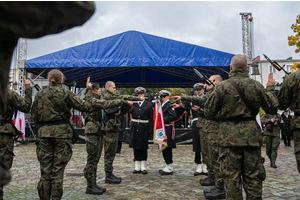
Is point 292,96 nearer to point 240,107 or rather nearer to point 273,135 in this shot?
point 240,107

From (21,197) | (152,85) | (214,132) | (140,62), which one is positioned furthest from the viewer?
(152,85)

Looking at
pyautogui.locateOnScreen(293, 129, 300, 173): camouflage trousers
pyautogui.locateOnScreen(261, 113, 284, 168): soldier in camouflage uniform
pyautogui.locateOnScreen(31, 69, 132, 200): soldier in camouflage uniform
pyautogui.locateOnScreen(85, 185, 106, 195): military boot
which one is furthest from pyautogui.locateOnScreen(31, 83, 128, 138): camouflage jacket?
pyautogui.locateOnScreen(261, 113, 284, 168): soldier in camouflage uniform

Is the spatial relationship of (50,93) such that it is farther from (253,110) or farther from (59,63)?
(59,63)

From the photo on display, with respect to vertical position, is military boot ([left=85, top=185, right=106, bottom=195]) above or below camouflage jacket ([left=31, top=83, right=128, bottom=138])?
below

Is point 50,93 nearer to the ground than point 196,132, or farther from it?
farther from it

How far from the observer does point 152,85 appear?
1728cm

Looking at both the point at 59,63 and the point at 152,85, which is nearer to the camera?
the point at 59,63

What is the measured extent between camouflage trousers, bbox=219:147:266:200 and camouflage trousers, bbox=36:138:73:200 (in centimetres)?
238

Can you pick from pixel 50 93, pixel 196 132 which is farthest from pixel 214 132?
pixel 50 93

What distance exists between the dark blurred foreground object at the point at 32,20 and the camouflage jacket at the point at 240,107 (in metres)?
2.55

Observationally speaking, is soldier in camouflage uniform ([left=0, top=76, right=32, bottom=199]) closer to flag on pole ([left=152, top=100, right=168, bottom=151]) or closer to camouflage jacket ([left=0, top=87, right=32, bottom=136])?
camouflage jacket ([left=0, top=87, right=32, bottom=136])

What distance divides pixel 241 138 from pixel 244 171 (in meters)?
0.45

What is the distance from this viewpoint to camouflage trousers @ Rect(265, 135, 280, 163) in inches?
297

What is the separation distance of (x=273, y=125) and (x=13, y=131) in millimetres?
7155
